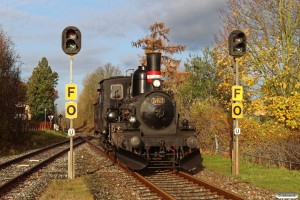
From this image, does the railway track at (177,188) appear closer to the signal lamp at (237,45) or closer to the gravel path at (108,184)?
the gravel path at (108,184)

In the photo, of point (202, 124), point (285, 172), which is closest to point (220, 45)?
point (202, 124)

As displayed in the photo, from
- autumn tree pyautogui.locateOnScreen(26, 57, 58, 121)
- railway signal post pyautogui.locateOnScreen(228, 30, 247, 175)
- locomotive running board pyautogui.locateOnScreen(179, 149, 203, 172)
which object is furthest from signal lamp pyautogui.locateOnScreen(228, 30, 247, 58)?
autumn tree pyautogui.locateOnScreen(26, 57, 58, 121)

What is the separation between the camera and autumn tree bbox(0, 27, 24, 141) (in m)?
27.2

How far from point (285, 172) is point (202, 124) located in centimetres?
1002

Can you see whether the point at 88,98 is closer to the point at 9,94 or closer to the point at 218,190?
the point at 9,94

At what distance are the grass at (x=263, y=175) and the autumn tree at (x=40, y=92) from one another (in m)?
60.0

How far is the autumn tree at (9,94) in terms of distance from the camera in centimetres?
2725

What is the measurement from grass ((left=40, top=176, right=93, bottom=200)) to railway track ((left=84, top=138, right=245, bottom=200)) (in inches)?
52.5

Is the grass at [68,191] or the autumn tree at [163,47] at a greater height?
the autumn tree at [163,47]

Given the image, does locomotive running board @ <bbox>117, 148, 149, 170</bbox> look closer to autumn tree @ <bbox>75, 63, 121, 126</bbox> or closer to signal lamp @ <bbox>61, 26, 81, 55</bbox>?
signal lamp @ <bbox>61, 26, 81, 55</bbox>

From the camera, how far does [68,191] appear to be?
9.59 m

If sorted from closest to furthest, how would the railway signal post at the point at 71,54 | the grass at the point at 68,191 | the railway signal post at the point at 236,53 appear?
the grass at the point at 68,191 < the railway signal post at the point at 71,54 < the railway signal post at the point at 236,53

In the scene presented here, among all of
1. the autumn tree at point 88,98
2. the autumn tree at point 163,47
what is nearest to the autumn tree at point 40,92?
the autumn tree at point 88,98

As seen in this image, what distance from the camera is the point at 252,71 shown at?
69.5ft
